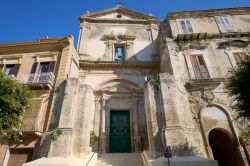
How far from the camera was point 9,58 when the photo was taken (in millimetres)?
15148

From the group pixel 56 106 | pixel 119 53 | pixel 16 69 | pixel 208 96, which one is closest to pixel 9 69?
pixel 16 69

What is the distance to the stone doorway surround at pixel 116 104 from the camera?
44.4ft

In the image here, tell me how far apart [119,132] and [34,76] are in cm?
696

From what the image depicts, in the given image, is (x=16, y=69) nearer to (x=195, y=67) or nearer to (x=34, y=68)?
(x=34, y=68)

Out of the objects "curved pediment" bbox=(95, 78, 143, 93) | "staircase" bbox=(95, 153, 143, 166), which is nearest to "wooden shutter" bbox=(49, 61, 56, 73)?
"curved pediment" bbox=(95, 78, 143, 93)

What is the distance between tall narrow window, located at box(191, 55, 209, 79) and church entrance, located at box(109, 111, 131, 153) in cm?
563

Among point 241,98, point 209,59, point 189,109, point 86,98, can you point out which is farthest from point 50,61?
point 241,98

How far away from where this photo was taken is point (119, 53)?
17891mm

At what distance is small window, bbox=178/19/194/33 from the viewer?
1536cm

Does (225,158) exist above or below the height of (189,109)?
below

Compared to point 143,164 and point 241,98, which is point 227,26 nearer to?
point 241,98

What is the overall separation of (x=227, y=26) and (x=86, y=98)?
11943 mm

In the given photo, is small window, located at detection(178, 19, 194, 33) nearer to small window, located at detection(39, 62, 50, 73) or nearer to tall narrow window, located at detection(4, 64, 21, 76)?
small window, located at detection(39, 62, 50, 73)

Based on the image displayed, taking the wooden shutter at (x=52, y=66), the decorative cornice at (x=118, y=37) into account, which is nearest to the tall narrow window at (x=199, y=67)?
the decorative cornice at (x=118, y=37)
